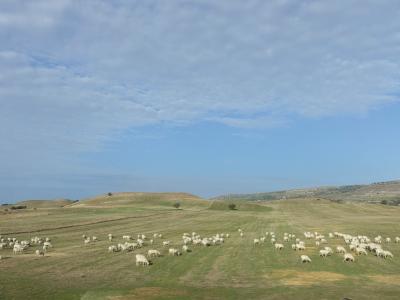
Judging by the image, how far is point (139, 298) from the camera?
97.0 feet

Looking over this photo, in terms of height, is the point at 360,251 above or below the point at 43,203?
below

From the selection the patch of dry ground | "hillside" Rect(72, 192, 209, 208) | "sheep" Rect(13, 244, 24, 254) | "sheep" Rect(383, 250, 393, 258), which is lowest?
the patch of dry ground

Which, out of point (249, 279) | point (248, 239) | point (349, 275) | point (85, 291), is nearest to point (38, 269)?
point (85, 291)

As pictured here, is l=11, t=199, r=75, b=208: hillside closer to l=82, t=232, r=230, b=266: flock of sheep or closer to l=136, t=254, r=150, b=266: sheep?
l=82, t=232, r=230, b=266: flock of sheep

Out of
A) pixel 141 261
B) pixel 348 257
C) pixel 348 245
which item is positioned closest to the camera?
pixel 141 261

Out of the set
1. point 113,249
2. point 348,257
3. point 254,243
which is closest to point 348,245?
point 254,243

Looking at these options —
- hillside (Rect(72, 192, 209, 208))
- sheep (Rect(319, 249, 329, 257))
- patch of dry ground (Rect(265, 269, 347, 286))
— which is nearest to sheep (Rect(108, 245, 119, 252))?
patch of dry ground (Rect(265, 269, 347, 286))

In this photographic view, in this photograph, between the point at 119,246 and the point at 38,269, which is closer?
the point at 38,269

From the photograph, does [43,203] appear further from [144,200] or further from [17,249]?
[17,249]

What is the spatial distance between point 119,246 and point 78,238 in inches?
574

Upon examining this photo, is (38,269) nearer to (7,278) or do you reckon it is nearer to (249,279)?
(7,278)

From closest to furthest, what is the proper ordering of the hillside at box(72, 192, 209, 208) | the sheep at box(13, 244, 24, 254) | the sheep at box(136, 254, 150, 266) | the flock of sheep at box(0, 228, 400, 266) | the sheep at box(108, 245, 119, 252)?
the sheep at box(136, 254, 150, 266) < the flock of sheep at box(0, 228, 400, 266) < the sheep at box(108, 245, 119, 252) < the sheep at box(13, 244, 24, 254) < the hillside at box(72, 192, 209, 208)

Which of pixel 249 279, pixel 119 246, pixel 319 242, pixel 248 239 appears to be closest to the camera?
pixel 249 279

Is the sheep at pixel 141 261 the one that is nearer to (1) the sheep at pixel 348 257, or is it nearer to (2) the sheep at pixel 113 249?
(2) the sheep at pixel 113 249
